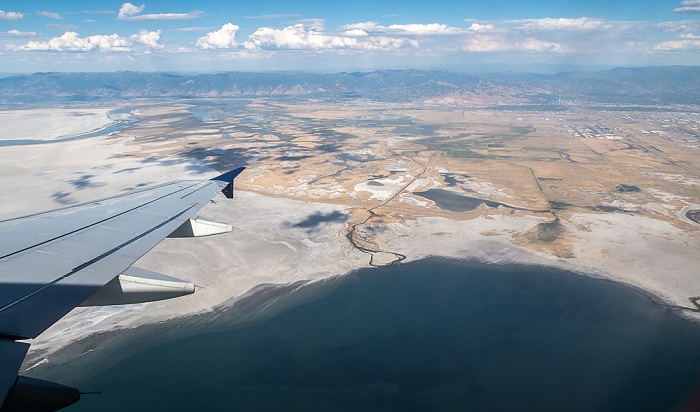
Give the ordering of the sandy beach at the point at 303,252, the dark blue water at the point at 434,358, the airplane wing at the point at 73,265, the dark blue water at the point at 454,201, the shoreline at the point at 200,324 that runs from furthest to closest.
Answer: the dark blue water at the point at 454,201 → the sandy beach at the point at 303,252 → the shoreline at the point at 200,324 → the dark blue water at the point at 434,358 → the airplane wing at the point at 73,265

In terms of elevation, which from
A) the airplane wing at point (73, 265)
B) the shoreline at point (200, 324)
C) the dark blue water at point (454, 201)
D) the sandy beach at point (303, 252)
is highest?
the airplane wing at point (73, 265)

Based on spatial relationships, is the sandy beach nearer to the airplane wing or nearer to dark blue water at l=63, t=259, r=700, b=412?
dark blue water at l=63, t=259, r=700, b=412

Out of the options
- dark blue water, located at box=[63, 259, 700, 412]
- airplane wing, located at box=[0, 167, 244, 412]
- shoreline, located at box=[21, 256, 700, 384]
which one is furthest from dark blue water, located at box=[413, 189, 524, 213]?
airplane wing, located at box=[0, 167, 244, 412]

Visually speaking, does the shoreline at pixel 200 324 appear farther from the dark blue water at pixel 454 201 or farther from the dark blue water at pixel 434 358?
the dark blue water at pixel 454 201

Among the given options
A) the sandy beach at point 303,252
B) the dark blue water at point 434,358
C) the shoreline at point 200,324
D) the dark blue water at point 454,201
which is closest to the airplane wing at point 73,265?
the sandy beach at point 303,252

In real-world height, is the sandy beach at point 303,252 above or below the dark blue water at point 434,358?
above

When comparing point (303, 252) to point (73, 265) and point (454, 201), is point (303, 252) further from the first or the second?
point (73, 265)
